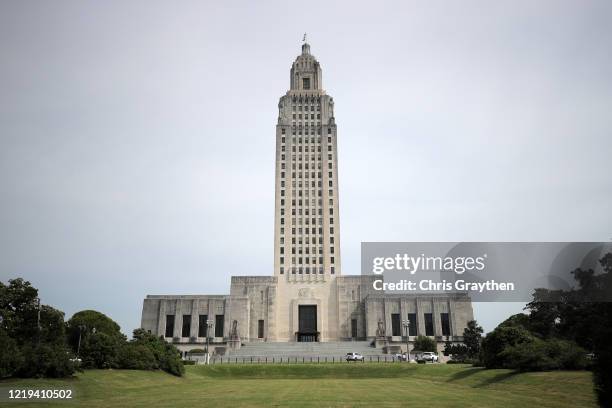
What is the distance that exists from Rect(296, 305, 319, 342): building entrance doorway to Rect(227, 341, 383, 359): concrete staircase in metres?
10.5

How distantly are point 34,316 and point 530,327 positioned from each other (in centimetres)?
4864

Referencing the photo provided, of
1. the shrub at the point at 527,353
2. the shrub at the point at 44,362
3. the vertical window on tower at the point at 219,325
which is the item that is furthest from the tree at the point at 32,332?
the vertical window on tower at the point at 219,325

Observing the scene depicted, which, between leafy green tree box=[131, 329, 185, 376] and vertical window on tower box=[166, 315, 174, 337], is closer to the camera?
leafy green tree box=[131, 329, 185, 376]

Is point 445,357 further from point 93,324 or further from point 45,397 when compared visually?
point 45,397

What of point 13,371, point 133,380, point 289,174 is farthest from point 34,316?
point 289,174

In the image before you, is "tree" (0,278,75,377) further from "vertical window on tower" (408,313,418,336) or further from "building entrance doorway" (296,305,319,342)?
"vertical window on tower" (408,313,418,336)

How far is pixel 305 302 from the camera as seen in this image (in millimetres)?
84750

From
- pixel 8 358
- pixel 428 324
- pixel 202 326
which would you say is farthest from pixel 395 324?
pixel 8 358

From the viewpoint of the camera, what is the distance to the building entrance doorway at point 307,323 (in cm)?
8388

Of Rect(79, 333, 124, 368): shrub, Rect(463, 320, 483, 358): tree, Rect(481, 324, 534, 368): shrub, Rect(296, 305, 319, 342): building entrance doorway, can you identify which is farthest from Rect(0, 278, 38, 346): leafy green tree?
Rect(296, 305, 319, 342): building entrance doorway

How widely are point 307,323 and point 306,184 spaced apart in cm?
2429

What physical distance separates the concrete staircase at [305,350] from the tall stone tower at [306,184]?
15.4 metres

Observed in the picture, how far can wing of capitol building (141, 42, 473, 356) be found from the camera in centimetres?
8156

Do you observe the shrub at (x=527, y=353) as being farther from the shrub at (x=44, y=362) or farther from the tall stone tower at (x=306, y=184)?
the tall stone tower at (x=306, y=184)
